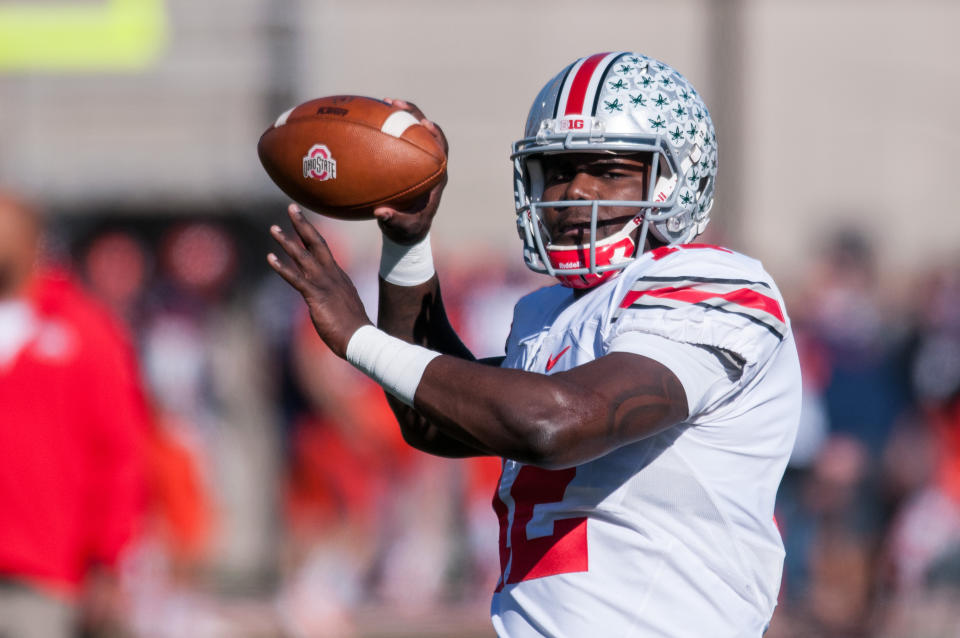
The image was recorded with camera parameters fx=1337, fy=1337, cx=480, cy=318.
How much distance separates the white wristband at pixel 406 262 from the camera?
2.93 meters

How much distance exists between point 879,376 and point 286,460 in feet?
11.6

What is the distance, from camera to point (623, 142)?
8.36 ft

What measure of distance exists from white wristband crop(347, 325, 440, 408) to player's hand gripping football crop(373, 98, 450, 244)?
48 centimetres

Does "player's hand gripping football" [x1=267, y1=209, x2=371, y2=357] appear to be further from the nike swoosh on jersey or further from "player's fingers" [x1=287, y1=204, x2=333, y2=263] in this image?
the nike swoosh on jersey

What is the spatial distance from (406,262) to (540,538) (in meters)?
0.76

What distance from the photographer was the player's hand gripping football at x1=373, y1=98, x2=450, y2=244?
9.13 ft

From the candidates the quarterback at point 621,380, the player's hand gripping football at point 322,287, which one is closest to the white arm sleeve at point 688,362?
the quarterback at point 621,380

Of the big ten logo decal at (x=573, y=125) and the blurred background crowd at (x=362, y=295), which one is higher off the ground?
the big ten logo decal at (x=573, y=125)

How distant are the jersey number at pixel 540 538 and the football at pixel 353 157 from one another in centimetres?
62

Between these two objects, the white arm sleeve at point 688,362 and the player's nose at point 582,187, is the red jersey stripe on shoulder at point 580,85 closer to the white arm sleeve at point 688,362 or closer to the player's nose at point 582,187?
the player's nose at point 582,187

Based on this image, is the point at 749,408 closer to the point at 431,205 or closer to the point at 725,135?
the point at 431,205

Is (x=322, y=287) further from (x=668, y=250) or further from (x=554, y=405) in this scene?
(x=668, y=250)

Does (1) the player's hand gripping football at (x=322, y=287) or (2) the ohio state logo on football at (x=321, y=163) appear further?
(2) the ohio state logo on football at (x=321, y=163)

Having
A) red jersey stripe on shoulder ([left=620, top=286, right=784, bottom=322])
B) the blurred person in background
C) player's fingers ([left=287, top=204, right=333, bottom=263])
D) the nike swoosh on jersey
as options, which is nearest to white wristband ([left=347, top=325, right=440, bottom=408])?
player's fingers ([left=287, top=204, right=333, bottom=263])
